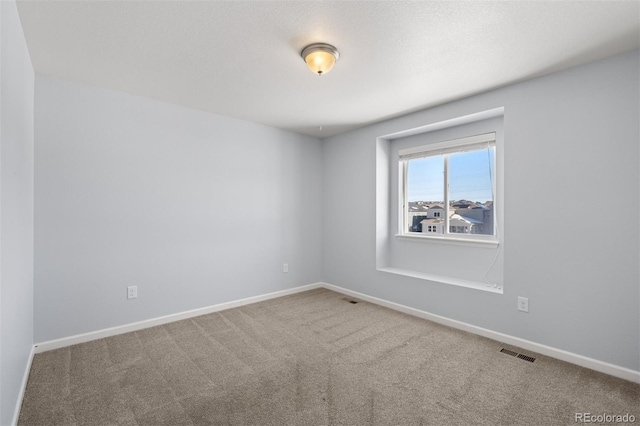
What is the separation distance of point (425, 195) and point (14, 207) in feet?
12.9

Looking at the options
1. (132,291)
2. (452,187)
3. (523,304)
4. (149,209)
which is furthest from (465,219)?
(132,291)

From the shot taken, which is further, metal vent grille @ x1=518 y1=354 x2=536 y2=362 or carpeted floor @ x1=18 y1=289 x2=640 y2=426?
metal vent grille @ x1=518 y1=354 x2=536 y2=362

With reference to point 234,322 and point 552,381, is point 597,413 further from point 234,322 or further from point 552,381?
point 234,322

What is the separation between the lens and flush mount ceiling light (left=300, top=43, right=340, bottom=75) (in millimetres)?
2178

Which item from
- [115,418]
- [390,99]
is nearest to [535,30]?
[390,99]

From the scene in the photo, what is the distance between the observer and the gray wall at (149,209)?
2730 millimetres

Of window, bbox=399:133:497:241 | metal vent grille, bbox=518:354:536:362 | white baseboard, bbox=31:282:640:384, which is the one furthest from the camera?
window, bbox=399:133:497:241

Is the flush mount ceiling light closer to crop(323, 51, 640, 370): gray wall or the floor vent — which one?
crop(323, 51, 640, 370): gray wall

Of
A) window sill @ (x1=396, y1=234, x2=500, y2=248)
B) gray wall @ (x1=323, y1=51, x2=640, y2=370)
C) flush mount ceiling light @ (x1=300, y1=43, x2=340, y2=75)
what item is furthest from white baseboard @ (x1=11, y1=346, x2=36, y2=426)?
window sill @ (x1=396, y1=234, x2=500, y2=248)

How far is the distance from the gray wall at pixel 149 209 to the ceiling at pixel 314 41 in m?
0.41

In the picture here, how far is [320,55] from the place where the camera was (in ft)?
7.20

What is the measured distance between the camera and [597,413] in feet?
6.05

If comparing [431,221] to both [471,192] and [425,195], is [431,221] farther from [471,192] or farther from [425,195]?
[471,192]

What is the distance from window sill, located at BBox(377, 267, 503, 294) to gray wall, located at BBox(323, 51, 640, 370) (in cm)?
9
